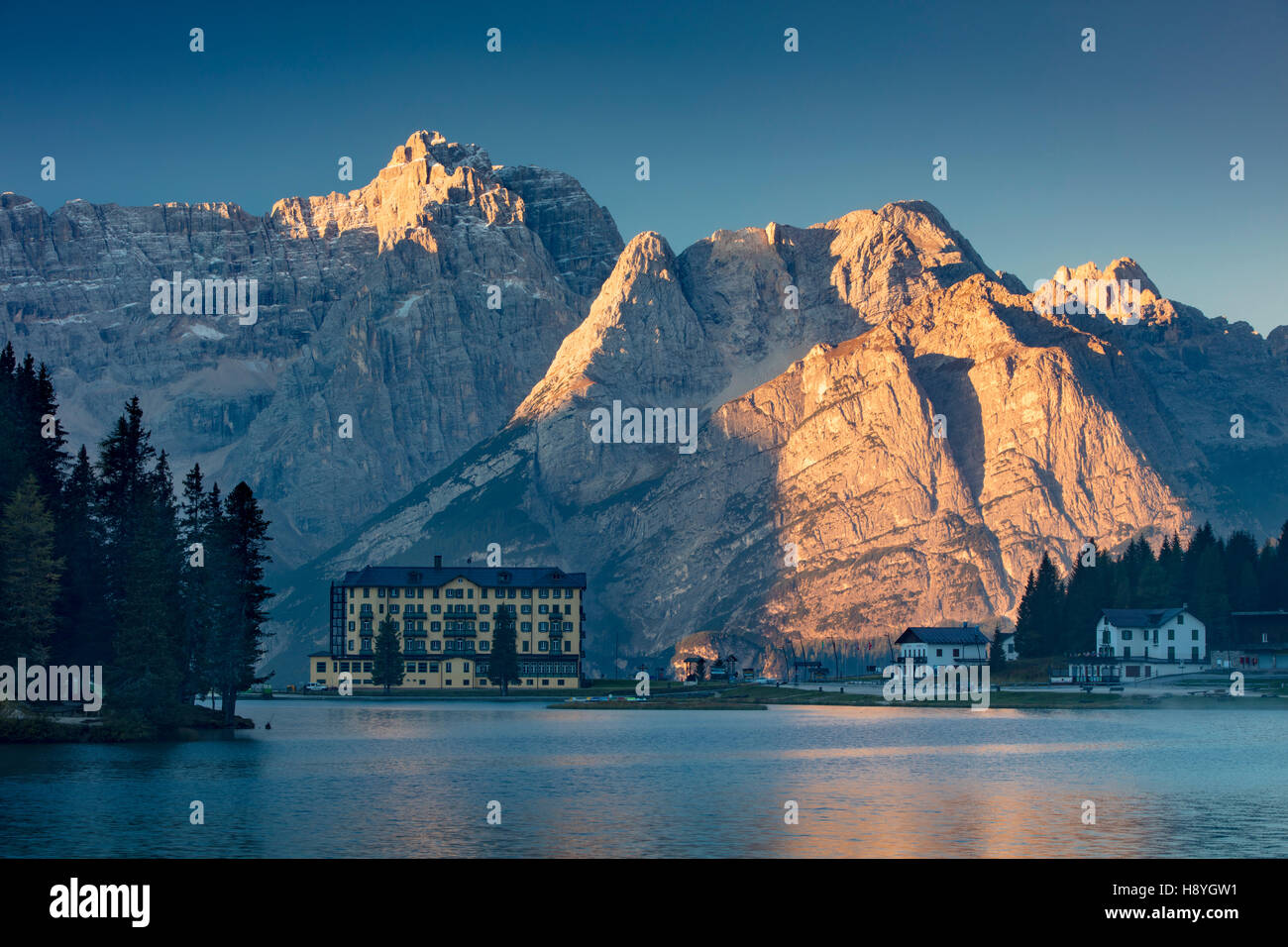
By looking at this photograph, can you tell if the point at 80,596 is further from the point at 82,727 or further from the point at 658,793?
the point at 658,793

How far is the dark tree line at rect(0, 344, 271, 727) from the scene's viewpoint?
11212 cm

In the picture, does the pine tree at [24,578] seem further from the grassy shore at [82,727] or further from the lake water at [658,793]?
the lake water at [658,793]

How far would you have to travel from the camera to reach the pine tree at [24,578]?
110m

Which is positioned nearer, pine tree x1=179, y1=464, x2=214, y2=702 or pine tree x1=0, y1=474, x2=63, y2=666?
pine tree x1=0, y1=474, x2=63, y2=666

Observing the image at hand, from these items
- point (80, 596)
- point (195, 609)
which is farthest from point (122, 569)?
point (195, 609)

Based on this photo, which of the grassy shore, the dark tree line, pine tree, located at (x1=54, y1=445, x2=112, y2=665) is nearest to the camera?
the grassy shore

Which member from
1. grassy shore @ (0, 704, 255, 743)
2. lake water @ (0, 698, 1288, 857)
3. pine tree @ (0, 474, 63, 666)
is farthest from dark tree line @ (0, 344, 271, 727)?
lake water @ (0, 698, 1288, 857)

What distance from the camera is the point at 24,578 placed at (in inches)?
4363

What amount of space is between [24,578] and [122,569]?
18710mm

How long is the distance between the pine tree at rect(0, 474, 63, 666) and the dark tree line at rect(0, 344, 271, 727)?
10cm

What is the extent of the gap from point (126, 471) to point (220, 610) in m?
16.3

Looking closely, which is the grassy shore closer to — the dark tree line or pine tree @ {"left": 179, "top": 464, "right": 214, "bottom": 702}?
the dark tree line

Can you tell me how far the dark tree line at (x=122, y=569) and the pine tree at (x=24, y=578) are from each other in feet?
0.34
